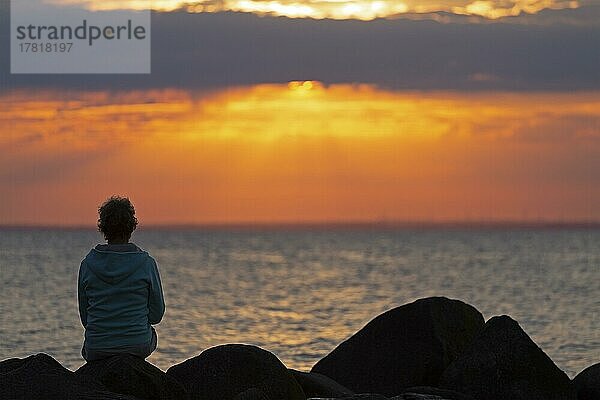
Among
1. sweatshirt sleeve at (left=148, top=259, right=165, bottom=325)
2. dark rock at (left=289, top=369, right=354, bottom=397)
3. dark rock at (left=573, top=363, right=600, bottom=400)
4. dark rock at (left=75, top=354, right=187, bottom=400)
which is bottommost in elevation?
dark rock at (left=573, top=363, right=600, bottom=400)

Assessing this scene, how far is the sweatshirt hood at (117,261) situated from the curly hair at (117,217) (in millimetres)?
100

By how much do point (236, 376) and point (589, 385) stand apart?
155 inches

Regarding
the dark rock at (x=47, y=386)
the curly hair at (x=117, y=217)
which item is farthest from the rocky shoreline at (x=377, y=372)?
the curly hair at (x=117, y=217)

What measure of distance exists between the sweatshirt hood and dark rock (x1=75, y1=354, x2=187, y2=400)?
66 centimetres

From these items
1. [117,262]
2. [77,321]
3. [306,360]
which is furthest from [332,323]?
[117,262]

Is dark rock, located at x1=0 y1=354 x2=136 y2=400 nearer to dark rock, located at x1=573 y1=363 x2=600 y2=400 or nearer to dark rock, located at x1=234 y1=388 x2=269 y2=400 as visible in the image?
dark rock, located at x1=234 y1=388 x2=269 y2=400

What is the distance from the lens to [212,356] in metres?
11.1

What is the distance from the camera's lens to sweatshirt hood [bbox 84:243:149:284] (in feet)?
31.9

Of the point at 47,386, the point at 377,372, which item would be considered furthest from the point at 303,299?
the point at 47,386

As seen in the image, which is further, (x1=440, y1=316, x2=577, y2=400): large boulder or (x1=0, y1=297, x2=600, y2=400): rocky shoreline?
(x1=440, y1=316, x2=577, y2=400): large boulder

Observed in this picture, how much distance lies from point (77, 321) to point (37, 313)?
170 inches

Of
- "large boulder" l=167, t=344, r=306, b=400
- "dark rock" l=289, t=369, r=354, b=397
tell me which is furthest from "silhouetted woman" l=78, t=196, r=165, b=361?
"dark rock" l=289, t=369, r=354, b=397

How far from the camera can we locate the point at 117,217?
9664 millimetres

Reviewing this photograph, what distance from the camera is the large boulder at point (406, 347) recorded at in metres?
→ 12.5
